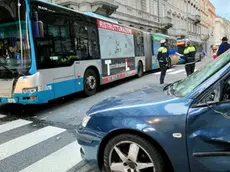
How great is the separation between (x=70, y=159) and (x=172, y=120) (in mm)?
2040

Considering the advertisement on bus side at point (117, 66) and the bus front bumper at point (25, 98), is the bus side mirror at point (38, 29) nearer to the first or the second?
the bus front bumper at point (25, 98)

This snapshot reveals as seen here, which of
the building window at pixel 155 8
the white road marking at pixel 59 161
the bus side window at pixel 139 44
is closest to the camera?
the white road marking at pixel 59 161

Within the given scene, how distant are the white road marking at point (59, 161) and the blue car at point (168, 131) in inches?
32.0

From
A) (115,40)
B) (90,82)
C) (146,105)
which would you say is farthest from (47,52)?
(146,105)

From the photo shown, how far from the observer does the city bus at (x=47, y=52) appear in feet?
20.7

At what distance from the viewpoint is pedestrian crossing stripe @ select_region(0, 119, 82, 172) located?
379cm

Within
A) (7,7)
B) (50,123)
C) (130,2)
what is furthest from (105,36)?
(130,2)

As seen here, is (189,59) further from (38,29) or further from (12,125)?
(12,125)

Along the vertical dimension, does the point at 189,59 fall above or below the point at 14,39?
below

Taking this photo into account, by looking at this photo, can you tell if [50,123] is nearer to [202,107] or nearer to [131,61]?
[202,107]

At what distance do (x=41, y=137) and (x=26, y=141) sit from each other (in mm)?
298

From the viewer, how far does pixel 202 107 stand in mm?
2482

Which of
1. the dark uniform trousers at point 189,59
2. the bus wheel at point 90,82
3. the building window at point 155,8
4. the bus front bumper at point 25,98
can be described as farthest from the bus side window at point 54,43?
the building window at point 155,8

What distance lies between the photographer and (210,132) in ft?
8.04
